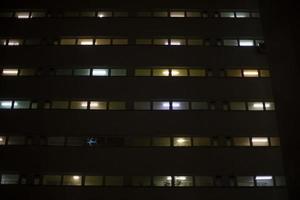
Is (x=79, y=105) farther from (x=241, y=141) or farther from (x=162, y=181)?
(x=241, y=141)

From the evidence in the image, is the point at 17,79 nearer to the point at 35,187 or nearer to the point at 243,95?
the point at 35,187

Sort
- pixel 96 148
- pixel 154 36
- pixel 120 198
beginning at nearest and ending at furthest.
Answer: pixel 120 198
pixel 96 148
pixel 154 36

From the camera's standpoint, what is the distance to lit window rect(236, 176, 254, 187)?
16172mm

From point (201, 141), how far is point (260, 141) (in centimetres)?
309

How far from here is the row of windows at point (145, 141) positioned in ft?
55.4

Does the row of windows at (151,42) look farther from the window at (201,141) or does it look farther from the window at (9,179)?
the window at (9,179)

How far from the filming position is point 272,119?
17438 millimetres

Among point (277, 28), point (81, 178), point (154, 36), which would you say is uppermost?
point (154, 36)

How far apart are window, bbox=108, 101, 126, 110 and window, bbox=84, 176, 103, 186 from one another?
3773mm

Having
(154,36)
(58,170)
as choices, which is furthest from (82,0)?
(58,170)

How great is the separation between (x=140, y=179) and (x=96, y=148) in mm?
2755

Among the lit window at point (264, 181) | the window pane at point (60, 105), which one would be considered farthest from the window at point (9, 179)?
the lit window at point (264, 181)

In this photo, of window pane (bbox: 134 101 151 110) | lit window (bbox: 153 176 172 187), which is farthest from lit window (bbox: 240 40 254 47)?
lit window (bbox: 153 176 172 187)

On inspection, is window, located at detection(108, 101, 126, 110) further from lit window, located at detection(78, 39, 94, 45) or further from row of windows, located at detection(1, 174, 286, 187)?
lit window, located at detection(78, 39, 94, 45)
